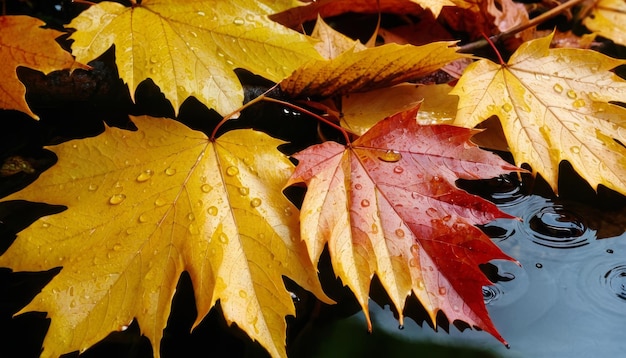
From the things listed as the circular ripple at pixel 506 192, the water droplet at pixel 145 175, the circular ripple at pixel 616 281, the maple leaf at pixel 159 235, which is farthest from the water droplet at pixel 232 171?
the circular ripple at pixel 616 281

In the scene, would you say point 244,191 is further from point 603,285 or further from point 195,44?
point 603,285

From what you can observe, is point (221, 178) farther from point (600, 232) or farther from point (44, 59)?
point (600, 232)

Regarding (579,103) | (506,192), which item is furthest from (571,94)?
(506,192)

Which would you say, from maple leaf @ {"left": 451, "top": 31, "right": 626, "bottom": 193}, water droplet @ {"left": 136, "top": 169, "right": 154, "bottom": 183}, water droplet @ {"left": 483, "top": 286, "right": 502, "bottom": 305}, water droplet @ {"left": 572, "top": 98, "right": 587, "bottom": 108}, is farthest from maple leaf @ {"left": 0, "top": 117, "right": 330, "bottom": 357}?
water droplet @ {"left": 572, "top": 98, "right": 587, "bottom": 108}

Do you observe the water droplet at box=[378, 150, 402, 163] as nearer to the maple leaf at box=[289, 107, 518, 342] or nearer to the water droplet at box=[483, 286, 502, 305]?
the maple leaf at box=[289, 107, 518, 342]

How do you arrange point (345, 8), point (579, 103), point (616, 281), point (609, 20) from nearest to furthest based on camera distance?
point (616, 281)
point (579, 103)
point (345, 8)
point (609, 20)

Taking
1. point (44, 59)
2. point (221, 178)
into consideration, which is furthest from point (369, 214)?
point (44, 59)
